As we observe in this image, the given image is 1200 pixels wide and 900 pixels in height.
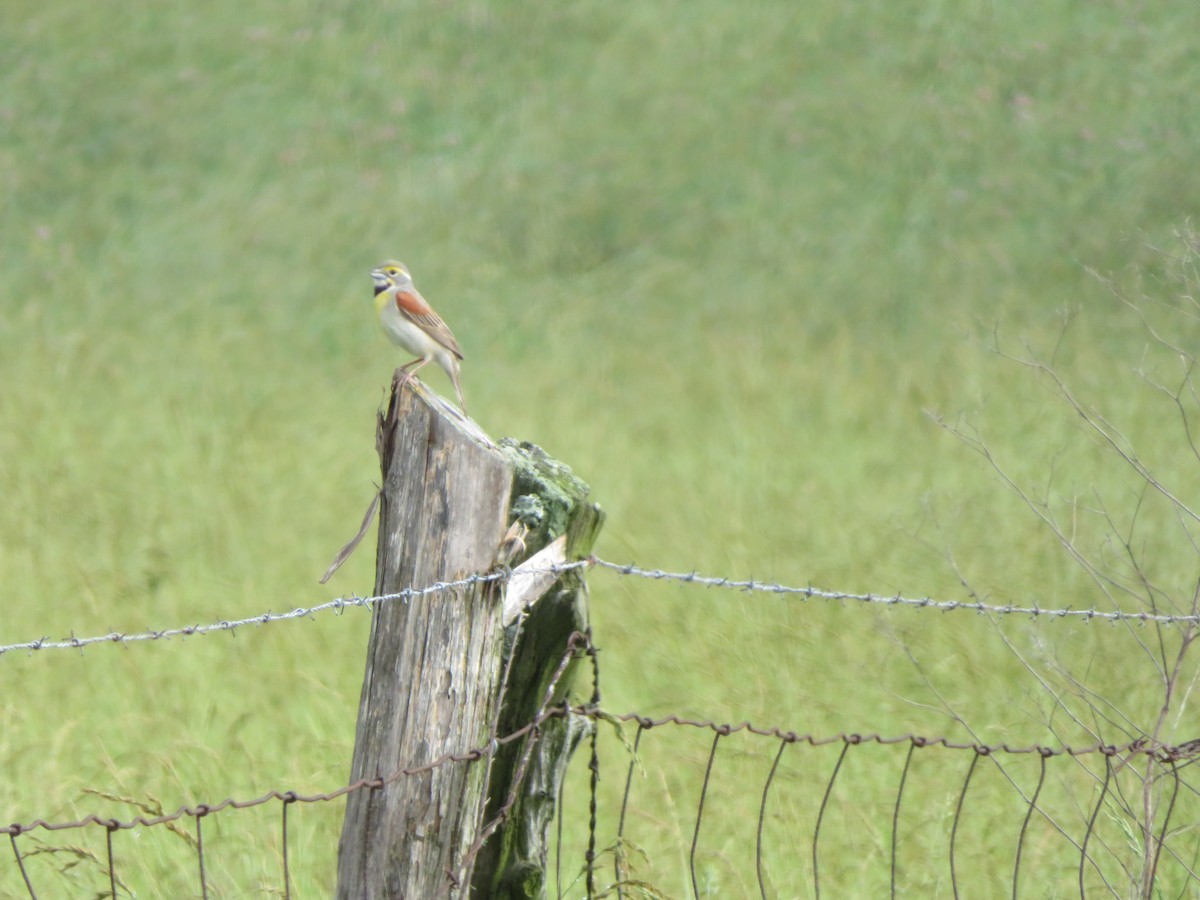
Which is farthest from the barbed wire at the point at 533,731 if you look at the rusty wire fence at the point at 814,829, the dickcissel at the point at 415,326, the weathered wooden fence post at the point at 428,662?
the dickcissel at the point at 415,326

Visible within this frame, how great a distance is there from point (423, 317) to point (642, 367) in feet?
22.5

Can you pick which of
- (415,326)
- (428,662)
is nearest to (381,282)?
(415,326)

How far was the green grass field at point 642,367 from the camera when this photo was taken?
5480 millimetres

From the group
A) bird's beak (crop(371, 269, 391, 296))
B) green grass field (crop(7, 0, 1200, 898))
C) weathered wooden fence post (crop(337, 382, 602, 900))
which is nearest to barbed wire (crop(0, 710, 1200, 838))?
weathered wooden fence post (crop(337, 382, 602, 900))

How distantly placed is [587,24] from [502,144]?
222 centimetres

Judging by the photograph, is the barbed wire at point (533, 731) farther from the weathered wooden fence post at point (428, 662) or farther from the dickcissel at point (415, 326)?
the dickcissel at point (415, 326)

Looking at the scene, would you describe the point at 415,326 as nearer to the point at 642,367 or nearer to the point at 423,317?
the point at 423,317

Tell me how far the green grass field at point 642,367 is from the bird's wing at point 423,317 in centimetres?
169

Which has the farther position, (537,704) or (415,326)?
(415,326)

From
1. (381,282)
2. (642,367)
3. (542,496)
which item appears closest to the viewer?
(542,496)

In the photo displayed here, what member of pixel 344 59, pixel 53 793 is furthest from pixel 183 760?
pixel 344 59

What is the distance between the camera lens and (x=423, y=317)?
434 cm

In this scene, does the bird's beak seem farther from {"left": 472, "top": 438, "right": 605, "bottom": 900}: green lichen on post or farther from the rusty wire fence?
{"left": 472, "top": 438, "right": 605, "bottom": 900}: green lichen on post

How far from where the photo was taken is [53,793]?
5160 mm
